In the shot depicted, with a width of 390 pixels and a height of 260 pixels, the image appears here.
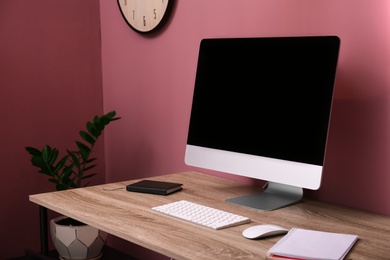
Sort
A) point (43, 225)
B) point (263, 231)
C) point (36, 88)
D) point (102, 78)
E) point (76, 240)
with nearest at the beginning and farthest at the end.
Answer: point (263, 231), point (43, 225), point (76, 240), point (36, 88), point (102, 78)

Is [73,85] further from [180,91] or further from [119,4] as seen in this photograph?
[180,91]

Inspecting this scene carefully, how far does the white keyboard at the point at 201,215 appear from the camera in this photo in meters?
1.72

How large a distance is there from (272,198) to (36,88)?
5.06 ft

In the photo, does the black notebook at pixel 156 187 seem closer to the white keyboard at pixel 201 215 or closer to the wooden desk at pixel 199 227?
the wooden desk at pixel 199 227

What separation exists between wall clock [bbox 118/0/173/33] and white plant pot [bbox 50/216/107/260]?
1.01 meters

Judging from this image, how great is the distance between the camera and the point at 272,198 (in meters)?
2.00

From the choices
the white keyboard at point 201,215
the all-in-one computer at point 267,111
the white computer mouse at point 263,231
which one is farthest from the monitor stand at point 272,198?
the white computer mouse at point 263,231

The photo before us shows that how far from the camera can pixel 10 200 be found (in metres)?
2.97

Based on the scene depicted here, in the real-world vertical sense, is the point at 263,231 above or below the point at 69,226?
above

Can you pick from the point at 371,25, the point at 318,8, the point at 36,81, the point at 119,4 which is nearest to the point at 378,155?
the point at 371,25

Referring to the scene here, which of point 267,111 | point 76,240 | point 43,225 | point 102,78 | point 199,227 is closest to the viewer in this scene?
point 199,227

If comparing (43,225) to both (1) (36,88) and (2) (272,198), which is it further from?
(1) (36,88)

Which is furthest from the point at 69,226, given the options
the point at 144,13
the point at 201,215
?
the point at 201,215

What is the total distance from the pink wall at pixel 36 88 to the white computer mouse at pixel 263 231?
A: 1721mm
